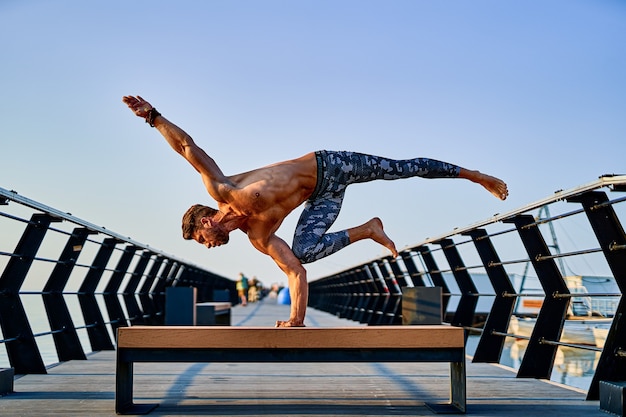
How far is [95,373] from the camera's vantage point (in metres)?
5.62

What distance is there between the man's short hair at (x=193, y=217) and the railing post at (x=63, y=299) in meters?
2.93

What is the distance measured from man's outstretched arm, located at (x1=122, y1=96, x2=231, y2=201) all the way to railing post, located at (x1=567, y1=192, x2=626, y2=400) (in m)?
2.06

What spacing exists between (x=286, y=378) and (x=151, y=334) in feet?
6.04

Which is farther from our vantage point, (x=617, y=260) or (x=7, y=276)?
(x=7, y=276)

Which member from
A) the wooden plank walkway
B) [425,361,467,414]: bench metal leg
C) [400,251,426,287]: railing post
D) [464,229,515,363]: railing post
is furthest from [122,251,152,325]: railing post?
[425,361,467,414]: bench metal leg

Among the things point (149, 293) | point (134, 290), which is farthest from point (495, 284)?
point (149, 293)

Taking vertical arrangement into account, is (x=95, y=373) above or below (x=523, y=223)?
below

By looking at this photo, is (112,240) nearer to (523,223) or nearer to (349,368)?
(349,368)

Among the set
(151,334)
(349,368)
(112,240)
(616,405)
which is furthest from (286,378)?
(112,240)

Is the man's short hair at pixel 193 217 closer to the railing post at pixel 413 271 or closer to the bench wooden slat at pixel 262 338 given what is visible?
the bench wooden slat at pixel 262 338

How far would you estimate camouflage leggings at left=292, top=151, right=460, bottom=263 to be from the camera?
423 centimetres

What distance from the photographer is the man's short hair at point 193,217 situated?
13.6ft

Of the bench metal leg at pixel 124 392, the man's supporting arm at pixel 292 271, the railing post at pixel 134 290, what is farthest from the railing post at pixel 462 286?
the bench metal leg at pixel 124 392

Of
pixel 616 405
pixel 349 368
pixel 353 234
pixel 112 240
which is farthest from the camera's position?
pixel 112 240
